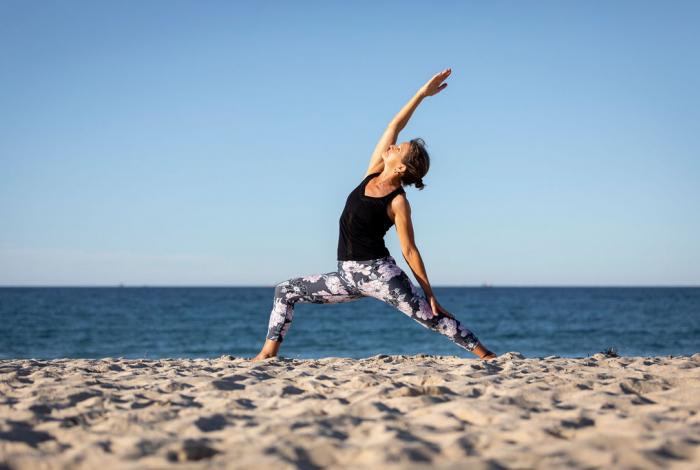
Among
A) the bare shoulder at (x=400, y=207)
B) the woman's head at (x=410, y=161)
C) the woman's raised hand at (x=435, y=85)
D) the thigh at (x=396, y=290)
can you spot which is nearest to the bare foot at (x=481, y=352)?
the thigh at (x=396, y=290)

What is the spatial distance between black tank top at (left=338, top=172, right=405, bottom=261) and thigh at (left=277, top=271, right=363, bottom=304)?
0.73ft

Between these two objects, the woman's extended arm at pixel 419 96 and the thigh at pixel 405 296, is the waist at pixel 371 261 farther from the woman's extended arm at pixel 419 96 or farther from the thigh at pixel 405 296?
the woman's extended arm at pixel 419 96

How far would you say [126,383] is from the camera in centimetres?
479

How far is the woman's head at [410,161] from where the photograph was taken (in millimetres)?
5453

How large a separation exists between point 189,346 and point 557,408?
23.0 m

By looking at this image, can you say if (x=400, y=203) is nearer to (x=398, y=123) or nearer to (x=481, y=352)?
(x=398, y=123)

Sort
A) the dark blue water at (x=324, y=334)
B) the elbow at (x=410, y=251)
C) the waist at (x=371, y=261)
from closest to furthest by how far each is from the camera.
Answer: the elbow at (x=410, y=251), the waist at (x=371, y=261), the dark blue water at (x=324, y=334)

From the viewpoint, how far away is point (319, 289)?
19.1 ft

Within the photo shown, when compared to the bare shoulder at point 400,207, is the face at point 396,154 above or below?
above

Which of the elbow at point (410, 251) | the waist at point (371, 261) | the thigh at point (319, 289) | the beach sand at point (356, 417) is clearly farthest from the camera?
the thigh at point (319, 289)

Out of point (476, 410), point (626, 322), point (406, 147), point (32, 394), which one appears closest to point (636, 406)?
point (476, 410)

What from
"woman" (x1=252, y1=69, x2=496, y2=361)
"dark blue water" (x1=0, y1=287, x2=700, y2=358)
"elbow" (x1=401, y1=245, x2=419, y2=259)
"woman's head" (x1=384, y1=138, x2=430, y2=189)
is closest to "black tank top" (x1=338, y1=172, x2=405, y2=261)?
"woman" (x1=252, y1=69, x2=496, y2=361)

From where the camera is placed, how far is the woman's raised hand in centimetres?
594

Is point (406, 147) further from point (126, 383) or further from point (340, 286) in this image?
point (126, 383)
